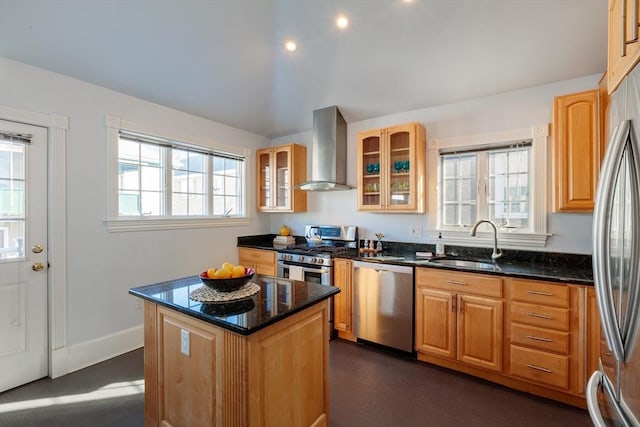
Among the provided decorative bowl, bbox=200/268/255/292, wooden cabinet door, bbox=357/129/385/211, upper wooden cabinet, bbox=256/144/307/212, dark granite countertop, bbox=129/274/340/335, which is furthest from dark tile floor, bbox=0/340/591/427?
upper wooden cabinet, bbox=256/144/307/212

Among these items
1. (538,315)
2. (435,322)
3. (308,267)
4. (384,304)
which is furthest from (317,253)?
(538,315)

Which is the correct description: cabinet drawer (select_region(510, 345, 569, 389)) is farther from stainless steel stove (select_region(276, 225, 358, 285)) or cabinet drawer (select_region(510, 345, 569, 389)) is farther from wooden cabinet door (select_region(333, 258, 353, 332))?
stainless steel stove (select_region(276, 225, 358, 285))

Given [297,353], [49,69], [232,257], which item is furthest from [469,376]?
[49,69]

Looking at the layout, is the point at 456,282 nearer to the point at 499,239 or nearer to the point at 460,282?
the point at 460,282

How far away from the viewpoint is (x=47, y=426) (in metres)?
1.90

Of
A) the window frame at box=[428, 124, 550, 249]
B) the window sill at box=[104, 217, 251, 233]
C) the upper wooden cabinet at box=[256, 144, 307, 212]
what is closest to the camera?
the window frame at box=[428, 124, 550, 249]

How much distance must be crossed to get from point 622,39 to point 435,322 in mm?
2251

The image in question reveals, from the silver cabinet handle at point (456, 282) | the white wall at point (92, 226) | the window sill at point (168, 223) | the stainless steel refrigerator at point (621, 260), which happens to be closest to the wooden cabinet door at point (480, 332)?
the silver cabinet handle at point (456, 282)

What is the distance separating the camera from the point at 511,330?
7.55 ft

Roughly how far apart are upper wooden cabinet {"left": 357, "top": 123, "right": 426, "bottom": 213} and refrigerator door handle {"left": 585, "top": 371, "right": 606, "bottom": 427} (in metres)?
2.08

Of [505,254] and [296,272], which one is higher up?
[505,254]

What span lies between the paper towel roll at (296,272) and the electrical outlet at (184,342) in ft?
6.48

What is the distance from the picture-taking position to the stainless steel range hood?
3566mm

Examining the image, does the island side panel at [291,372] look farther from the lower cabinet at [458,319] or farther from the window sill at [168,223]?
the window sill at [168,223]
